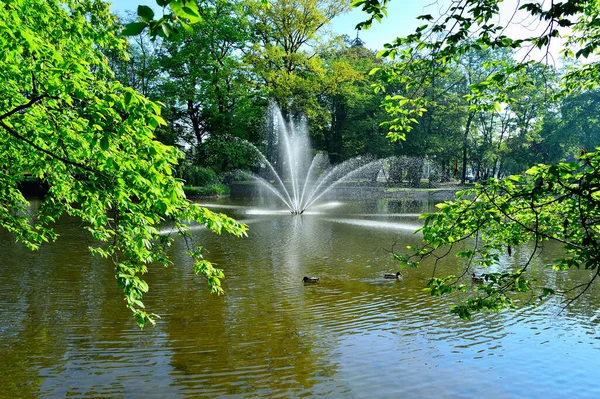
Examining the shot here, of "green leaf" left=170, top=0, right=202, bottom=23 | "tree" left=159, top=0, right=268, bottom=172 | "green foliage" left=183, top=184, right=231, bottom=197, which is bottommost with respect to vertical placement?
"green leaf" left=170, top=0, right=202, bottom=23

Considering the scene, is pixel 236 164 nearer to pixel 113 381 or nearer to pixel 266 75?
pixel 266 75

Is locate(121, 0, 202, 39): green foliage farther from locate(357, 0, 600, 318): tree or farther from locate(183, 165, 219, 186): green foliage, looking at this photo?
locate(183, 165, 219, 186): green foliage

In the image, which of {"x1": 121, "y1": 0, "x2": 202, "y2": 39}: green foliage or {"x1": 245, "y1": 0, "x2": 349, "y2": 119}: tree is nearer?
{"x1": 121, "y1": 0, "x2": 202, "y2": 39}: green foliage

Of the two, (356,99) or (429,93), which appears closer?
(356,99)

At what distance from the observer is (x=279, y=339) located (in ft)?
19.0

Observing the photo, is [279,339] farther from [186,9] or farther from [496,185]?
[186,9]

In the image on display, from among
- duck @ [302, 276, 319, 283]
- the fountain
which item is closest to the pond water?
duck @ [302, 276, 319, 283]

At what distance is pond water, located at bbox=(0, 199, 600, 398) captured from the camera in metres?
4.57

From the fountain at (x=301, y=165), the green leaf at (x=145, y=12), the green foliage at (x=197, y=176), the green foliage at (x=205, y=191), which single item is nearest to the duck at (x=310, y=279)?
the green leaf at (x=145, y=12)

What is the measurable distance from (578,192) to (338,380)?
312cm

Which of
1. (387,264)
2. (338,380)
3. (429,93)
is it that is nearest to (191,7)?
(338,380)

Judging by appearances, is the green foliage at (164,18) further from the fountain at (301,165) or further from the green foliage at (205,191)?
the fountain at (301,165)

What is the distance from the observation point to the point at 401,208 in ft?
78.4

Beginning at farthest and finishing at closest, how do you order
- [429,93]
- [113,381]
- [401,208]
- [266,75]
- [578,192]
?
[429,93]
[266,75]
[401,208]
[113,381]
[578,192]
